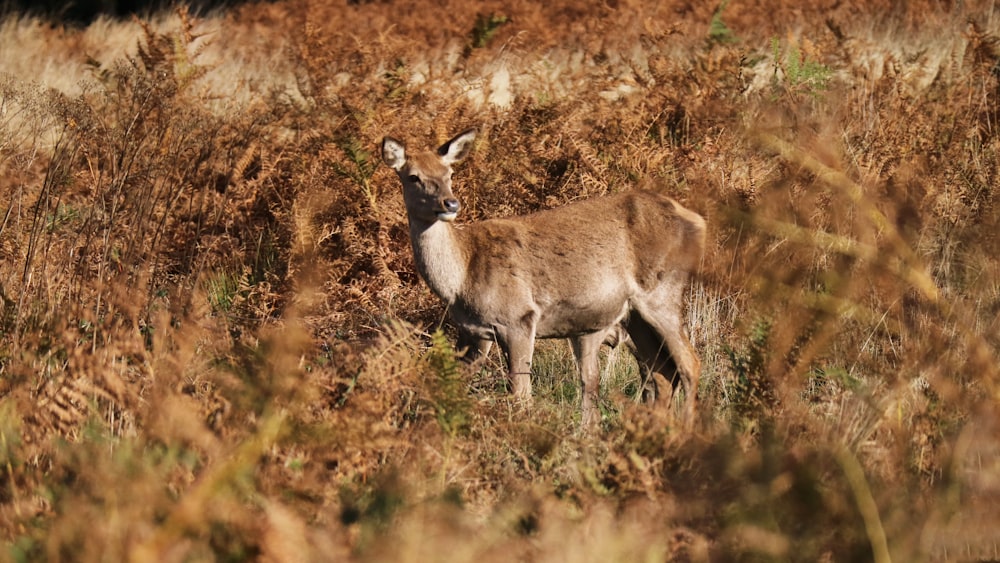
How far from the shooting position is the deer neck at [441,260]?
7.28 m

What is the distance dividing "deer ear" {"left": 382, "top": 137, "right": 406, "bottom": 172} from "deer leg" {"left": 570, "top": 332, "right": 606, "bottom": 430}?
5.08ft

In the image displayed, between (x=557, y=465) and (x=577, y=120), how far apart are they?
4.66m

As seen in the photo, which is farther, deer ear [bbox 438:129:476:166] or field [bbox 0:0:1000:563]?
deer ear [bbox 438:129:476:166]

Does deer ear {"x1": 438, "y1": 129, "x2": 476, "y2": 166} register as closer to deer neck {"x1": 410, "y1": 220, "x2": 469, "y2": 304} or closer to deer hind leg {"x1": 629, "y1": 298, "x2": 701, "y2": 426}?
deer neck {"x1": 410, "y1": 220, "x2": 469, "y2": 304}

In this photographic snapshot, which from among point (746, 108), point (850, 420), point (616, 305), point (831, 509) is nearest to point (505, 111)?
point (746, 108)

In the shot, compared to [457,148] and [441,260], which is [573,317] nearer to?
[441,260]

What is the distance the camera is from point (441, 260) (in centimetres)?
729

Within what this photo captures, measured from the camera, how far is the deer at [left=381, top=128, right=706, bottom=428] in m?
7.23

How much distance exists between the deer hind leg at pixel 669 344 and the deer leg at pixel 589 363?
0.99ft

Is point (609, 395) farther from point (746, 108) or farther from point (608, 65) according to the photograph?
point (608, 65)

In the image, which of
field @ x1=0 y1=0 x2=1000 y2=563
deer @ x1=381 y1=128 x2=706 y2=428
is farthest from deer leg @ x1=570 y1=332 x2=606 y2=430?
field @ x1=0 y1=0 x2=1000 y2=563

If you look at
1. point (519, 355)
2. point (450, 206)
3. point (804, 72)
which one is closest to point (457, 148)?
point (450, 206)

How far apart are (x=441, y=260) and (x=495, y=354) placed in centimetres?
80

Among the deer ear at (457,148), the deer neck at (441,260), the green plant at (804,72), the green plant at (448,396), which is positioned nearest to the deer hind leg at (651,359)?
the deer neck at (441,260)
